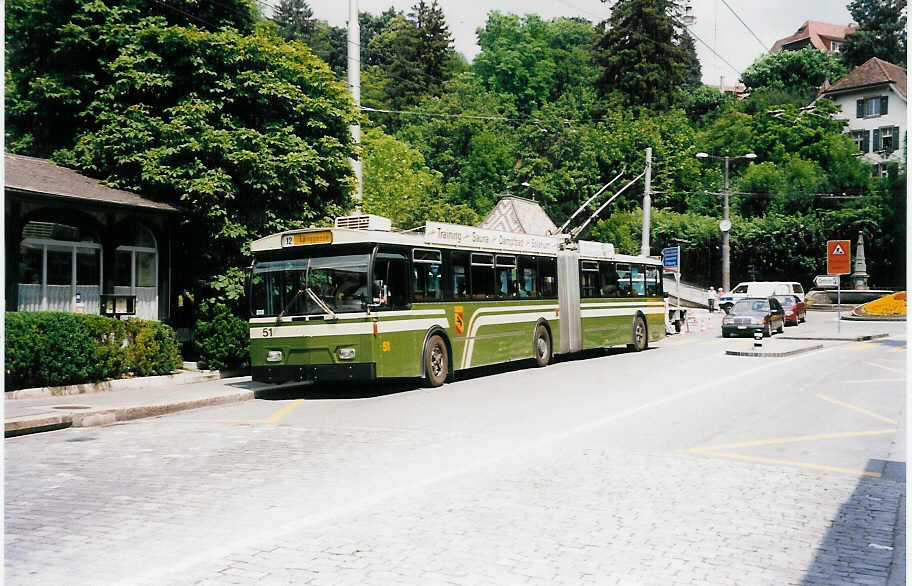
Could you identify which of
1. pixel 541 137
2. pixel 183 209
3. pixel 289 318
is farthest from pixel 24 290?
pixel 541 137

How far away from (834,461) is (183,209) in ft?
47.0

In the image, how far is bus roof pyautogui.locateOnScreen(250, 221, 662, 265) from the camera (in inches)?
609

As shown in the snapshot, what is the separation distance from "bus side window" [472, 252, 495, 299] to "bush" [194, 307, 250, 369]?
5232 mm

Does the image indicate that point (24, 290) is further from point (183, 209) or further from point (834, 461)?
point (834, 461)

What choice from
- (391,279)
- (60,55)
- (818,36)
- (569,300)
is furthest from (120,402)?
(818,36)

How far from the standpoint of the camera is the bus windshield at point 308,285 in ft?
50.0

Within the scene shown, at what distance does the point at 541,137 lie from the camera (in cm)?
6806

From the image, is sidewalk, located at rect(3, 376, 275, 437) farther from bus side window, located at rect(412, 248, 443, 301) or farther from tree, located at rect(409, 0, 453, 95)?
tree, located at rect(409, 0, 453, 95)

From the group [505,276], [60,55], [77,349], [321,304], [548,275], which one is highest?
[60,55]

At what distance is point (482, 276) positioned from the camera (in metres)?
19.0

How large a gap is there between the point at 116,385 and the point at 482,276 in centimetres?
779

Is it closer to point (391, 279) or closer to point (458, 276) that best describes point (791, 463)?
point (391, 279)

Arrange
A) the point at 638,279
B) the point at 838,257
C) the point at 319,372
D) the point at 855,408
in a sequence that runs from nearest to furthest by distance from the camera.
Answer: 1. the point at 855,408
2. the point at 319,372
3. the point at 638,279
4. the point at 838,257

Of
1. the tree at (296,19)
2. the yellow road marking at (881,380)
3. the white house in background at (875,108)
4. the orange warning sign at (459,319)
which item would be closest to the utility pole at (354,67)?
the orange warning sign at (459,319)
